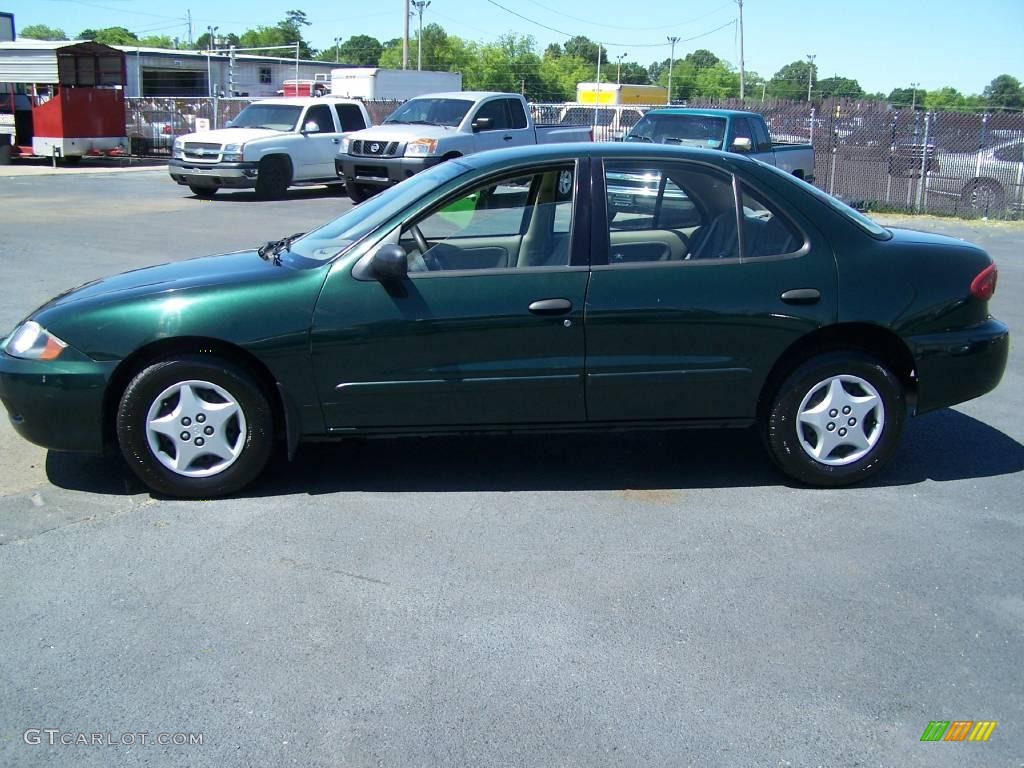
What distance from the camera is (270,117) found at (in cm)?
2127

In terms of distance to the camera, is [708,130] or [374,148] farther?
[374,148]

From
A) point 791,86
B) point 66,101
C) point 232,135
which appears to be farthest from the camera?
point 791,86

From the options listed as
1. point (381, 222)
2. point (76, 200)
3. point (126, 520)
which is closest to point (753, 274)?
point (381, 222)

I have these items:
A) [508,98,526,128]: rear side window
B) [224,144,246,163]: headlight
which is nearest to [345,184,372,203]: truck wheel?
[224,144,246,163]: headlight

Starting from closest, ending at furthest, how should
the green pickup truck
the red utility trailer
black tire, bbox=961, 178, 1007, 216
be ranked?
1. the green pickup truck
2. black tire, bbox=961, 178, 1007, 216
3. the red utility trailer

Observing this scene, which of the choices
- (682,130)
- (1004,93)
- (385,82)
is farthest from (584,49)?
(682,130)

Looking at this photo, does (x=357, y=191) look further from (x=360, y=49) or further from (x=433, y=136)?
(x=360, y=49)

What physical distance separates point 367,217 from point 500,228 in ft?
2.23

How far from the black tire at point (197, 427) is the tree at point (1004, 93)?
59.4 meters

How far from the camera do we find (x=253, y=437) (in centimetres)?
479

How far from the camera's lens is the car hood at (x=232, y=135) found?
19.7m

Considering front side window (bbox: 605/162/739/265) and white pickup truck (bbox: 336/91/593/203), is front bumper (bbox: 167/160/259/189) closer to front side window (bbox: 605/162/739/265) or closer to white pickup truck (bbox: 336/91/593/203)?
white pickup truck (bbox: 336/91/593/203)

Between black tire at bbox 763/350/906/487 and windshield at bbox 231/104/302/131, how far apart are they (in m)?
17.9

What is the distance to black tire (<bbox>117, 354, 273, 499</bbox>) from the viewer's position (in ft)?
15.4
